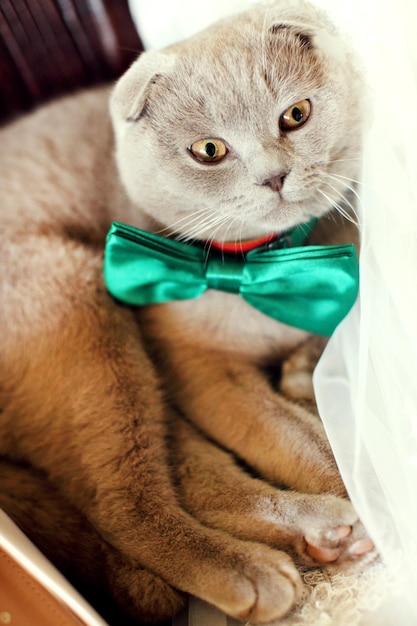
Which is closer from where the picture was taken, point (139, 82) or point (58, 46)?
point (139, 82)

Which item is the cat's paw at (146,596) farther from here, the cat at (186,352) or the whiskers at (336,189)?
the whiskers at (336,189)

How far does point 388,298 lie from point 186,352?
422 millimetres

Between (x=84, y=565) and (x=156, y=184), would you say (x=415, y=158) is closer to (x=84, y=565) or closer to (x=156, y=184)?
(x=156, y=184)

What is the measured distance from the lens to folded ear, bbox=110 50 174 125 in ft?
2.86

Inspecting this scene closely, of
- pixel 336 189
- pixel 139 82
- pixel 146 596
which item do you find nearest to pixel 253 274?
pixel 336 189

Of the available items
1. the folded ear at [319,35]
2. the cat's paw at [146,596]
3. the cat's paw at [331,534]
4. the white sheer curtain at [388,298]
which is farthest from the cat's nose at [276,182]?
the cat's paw at [146,596]

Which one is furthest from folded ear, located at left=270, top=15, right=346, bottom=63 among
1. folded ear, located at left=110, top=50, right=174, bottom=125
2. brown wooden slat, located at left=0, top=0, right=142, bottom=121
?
brown wooden slat, located at left=0, top=0, right=142, bottom=121

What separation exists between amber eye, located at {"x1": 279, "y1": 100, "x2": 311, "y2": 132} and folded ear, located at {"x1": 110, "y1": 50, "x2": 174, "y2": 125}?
0.19m

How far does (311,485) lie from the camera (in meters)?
0.94

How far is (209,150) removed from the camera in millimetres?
868

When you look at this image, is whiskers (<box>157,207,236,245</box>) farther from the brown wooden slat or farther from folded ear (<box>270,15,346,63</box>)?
the brown wooden slat

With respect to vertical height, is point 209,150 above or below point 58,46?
below

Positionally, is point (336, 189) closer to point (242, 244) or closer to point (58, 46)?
point (242, 244)

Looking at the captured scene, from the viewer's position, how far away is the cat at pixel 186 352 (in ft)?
2.75
